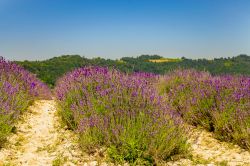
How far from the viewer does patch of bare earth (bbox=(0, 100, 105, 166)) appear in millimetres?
4695

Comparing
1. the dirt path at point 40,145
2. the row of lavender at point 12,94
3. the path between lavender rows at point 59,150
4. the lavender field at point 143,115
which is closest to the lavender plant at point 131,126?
the lavender field at point 143,115

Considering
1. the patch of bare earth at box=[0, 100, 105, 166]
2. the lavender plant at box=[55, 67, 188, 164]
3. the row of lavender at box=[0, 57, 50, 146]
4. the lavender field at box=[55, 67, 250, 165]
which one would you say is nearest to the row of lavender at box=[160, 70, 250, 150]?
the lavender field at box=[55, 67, 250, 165]

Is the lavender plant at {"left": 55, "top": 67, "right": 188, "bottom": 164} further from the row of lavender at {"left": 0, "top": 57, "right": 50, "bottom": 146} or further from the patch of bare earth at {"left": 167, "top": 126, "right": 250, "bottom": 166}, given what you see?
the row of lavender at {"left": 0, "top": 57, "right": 50, "bottom": 146}

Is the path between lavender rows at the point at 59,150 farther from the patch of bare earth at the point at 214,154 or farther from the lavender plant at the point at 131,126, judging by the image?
the lavender plant at the point at 131,126

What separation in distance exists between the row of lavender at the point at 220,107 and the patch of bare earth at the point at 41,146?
6.56 ft

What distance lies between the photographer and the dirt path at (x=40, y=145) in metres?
4.73

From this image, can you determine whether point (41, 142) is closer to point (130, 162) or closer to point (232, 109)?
point (130, 162)

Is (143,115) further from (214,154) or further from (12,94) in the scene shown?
(12,94)

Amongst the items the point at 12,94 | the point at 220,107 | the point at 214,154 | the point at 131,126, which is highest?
the point at 12,94

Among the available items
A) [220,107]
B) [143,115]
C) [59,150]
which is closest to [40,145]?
[59,150]

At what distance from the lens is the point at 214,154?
514cm

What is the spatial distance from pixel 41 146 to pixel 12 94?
156 centimetres

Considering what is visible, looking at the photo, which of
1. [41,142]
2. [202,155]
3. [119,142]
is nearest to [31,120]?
[41,142]

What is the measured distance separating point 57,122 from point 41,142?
1492mm
